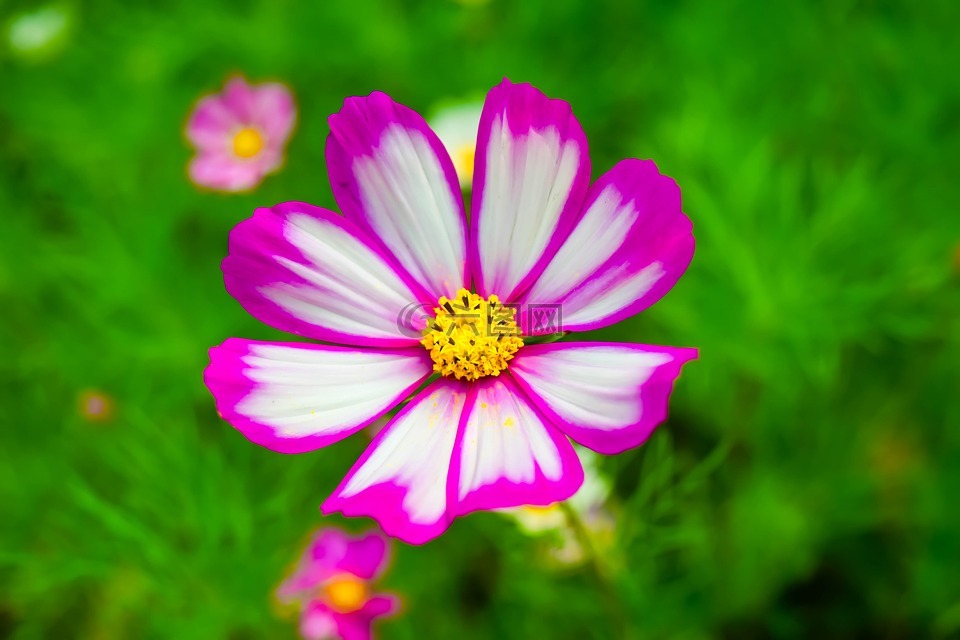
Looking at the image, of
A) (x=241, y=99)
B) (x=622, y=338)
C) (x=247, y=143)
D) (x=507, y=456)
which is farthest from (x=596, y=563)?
(x=241, y=99)

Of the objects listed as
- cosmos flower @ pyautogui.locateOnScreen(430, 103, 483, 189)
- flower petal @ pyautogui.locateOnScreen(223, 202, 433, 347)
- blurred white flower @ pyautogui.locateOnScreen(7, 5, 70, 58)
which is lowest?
flower petal @ pyautogui.locateOnScreen(223, 202, 433, 347)

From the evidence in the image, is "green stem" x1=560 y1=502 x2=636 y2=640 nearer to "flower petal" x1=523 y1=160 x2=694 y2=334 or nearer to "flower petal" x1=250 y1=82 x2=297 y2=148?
"flower petal" x1=523 y1=160 x2=694 y2=334

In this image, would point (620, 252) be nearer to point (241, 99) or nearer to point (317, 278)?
point (317, 278)

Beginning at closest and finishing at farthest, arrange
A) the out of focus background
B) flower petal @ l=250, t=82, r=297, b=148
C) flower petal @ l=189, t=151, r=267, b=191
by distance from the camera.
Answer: the out of focus background, flower petal @ l=189, t=151, r=267, b=191, flower petal @ l=250, t=82, r=297, b=148

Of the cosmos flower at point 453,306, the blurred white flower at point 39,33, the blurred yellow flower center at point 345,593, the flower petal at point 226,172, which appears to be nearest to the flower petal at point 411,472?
the cosmos flower at point 453,306

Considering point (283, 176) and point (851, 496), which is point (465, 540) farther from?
point (283, 176)

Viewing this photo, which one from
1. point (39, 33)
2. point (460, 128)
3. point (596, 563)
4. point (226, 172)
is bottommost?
point (596, 563)

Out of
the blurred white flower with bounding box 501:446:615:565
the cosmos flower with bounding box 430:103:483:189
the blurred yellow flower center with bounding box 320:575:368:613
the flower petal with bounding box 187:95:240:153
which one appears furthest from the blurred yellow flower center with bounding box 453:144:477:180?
→ the blurred yellow flower center with bounding box 320:575:368:613
